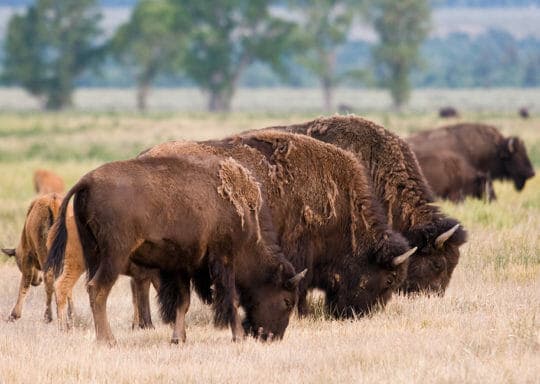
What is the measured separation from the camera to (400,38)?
99.1 meters

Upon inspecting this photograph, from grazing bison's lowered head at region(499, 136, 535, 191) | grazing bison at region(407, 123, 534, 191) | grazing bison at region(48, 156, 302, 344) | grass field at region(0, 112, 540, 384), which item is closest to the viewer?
A: grass field at region(0, 112, 540, 384)

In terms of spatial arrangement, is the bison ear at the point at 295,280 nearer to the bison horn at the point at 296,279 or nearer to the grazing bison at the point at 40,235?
the bison horn at the point at 296,279

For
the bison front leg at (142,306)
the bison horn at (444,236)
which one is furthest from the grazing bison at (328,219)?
the bison front leg at (142,306)

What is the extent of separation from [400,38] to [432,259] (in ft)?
292

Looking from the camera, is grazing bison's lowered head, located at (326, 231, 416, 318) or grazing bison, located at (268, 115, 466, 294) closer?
grazing bison's lowered head, located at (326, 231, 416, 318)

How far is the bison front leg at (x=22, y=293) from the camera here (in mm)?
11156

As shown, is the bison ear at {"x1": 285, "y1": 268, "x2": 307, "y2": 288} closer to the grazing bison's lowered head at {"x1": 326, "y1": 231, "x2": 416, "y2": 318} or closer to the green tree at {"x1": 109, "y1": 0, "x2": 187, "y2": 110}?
the grazing bison's lowered head at {"x1": 326, "y1": 231, "x2": 416, "y2": 318}

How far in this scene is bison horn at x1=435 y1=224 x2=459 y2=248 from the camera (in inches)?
451

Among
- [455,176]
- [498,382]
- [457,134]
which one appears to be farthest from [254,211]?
[457,134]

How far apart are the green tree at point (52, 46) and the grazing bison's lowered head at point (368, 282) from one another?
88.6 metres

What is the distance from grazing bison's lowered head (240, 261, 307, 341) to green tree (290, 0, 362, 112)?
88.6 m

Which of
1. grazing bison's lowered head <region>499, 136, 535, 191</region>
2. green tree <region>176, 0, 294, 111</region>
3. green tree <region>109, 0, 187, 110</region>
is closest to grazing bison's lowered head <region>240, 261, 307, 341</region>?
grazing bison's lowered head <region>499, 136, 535, 191</region>

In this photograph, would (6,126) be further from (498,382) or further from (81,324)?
(498,382)

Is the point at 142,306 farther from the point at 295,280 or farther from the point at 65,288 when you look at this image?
the point at 295,280
